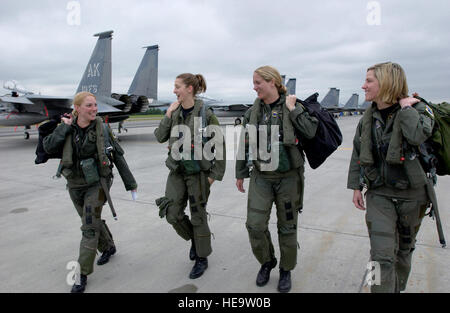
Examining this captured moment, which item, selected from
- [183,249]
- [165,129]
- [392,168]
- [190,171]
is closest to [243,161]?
[190,171]

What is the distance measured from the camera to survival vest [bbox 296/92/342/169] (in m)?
2.77

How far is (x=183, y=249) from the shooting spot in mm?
3736

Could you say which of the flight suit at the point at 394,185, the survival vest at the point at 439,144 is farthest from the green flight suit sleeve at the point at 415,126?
the survival vest at the point at 439,144

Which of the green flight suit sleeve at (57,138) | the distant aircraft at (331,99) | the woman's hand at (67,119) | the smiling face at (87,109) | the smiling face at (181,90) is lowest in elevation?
the green flight suit sleeve at (57,138)

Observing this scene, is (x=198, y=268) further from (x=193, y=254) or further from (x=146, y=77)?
(x=146, y=77)

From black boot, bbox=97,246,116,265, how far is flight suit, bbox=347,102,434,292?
2.67 m

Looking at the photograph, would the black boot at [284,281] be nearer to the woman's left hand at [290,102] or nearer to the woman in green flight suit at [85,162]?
the woman's left hand at [290,102]

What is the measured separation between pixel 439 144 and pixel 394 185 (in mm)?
445

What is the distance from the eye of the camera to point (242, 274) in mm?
3146

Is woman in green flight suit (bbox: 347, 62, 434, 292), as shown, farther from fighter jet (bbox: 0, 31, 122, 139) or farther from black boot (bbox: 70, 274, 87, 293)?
fighter jet (bbox: 0, 31, 122, 139)

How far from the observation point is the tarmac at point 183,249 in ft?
9.73
